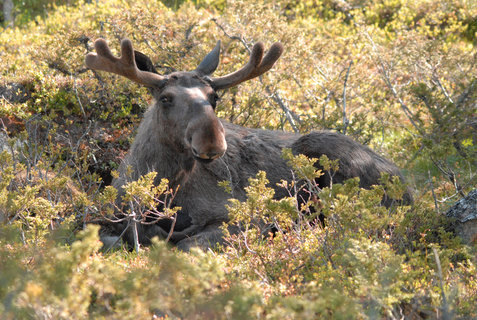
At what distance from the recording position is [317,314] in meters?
3.22

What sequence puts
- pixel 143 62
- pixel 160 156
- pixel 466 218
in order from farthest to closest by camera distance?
1. pixel 143 62
2. pixel 160 156
3. pixel 466 218

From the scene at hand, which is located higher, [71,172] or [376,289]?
[376,289]

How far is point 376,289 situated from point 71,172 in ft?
Result: 15.8

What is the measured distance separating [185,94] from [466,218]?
3.05 metres

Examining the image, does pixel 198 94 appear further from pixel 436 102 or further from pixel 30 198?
pixel 436 102

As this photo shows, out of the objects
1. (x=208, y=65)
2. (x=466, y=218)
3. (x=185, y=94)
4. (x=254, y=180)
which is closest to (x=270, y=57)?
(x=208, y=65)

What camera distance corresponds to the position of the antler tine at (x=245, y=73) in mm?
6188

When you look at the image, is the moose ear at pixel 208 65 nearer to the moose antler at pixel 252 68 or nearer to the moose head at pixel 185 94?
the moose head at pixel 185 94

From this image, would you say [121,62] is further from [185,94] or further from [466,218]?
[466,218]

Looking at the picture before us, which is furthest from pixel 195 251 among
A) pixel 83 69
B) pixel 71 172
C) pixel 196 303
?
pixel 83 69

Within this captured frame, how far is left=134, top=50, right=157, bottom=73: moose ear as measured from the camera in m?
6.04

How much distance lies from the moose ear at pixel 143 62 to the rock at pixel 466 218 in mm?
3645

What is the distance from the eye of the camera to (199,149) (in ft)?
16.6

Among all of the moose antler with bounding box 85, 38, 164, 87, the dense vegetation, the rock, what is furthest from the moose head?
the rock
